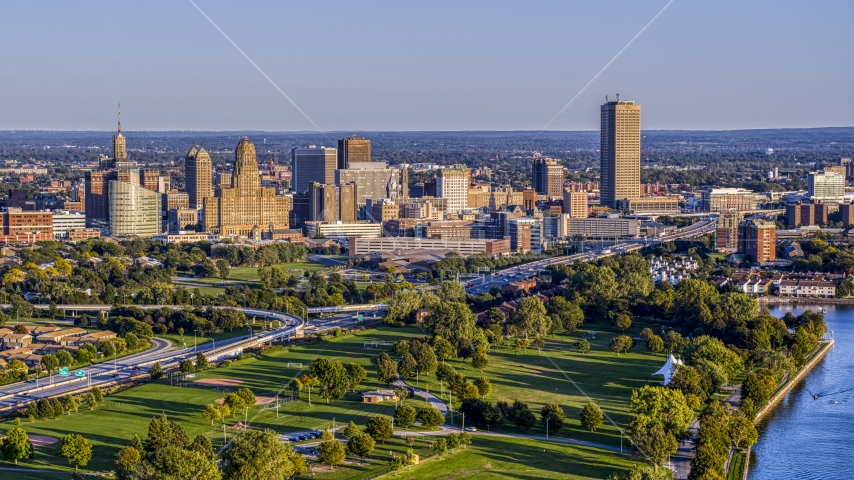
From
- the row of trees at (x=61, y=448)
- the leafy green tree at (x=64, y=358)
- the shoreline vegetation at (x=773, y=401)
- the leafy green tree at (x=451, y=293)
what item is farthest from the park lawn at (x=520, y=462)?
the leafy green tree at (x=451, y=293)

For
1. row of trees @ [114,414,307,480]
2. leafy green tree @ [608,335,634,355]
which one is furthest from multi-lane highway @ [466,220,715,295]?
row of trees @ [114,414,307,480]

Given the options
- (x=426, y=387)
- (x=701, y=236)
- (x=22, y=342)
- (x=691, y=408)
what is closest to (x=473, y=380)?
(x=426, y=387)

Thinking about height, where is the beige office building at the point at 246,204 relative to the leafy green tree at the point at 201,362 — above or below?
above

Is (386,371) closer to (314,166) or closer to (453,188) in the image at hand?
(453,188)

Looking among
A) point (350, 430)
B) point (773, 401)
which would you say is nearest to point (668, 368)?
point (773, 401)

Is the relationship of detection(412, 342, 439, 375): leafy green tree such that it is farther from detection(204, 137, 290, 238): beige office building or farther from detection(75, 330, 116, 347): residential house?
detection(204, 137, 290, 238): beige office building

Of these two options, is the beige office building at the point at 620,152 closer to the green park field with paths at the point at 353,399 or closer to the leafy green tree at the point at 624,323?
the leafy green tree at the point at 624,323
